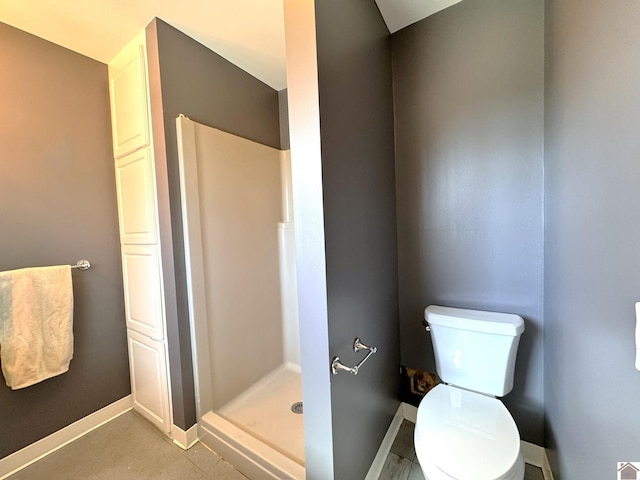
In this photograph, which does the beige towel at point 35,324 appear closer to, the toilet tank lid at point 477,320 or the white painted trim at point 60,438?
the white painted trim at point 60,438

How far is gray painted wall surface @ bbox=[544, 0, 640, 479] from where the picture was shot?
61 centimetres

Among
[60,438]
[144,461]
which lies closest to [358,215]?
[144,461]

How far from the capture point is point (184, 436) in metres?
1.53

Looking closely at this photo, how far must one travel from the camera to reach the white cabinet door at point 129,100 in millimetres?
1514

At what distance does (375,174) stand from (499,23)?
3.29 ft

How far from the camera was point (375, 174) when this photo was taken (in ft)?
4.38

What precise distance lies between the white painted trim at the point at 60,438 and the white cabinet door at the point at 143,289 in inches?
22.8

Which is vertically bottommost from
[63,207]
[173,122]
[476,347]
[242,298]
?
[476,347]

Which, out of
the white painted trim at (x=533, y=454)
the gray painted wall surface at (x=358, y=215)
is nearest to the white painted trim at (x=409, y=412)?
the gray painted wall surface at (x=358, y=215)

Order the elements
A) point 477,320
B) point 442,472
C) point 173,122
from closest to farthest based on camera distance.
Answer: point 442,472
point 477,320
point 173,122

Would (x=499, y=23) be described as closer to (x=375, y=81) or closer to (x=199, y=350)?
(x=375, y=81)

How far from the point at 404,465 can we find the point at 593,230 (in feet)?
4.71

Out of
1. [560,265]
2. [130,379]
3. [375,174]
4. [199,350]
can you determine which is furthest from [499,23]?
[130,379]

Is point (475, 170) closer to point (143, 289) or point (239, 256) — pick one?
point (239, 256)
